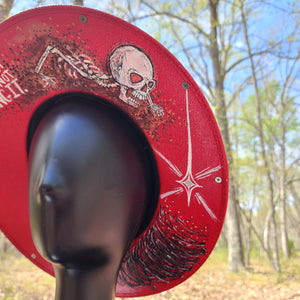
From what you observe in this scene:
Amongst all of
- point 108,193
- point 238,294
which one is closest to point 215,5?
point 238,294

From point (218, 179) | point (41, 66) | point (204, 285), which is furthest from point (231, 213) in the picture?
→ point (41, 66)

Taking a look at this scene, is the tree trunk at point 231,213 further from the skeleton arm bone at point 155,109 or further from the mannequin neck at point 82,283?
the mannequin neck at point 82,283

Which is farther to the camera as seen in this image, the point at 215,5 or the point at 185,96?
the point at 215,5

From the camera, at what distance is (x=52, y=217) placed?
45 cm

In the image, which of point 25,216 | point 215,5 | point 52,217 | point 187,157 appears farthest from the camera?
point 215,5

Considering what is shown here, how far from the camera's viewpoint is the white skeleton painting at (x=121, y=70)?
1.70 ft

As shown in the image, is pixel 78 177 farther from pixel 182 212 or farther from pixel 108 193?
pixel 182 212

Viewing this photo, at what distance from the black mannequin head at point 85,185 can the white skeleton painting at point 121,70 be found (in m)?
0.05

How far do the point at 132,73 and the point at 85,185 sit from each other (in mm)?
259

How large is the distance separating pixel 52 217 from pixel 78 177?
9cm

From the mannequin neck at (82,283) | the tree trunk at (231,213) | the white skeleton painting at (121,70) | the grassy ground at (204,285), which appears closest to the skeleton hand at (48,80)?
the white skeleton painting at (121,70)

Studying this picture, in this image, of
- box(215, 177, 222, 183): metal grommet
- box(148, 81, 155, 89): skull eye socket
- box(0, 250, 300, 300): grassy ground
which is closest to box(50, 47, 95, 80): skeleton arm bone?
box(148, 81, 155, 89): skull eye socket

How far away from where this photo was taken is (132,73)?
53 centimetres

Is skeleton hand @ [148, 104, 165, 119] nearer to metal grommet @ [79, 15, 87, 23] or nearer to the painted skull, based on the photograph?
the painted skull
